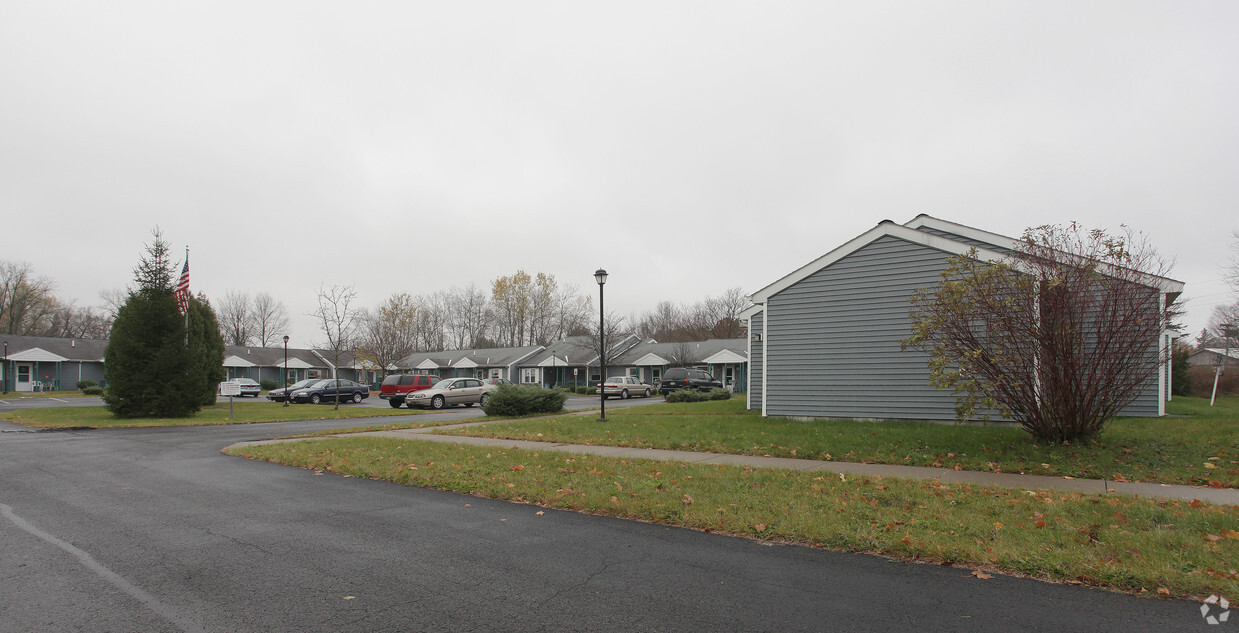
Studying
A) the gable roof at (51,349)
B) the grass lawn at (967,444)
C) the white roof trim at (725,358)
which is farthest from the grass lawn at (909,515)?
the gable roof at (51,349)

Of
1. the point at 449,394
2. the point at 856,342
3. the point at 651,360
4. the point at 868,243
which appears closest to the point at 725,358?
the point at 651,360

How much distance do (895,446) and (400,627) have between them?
886 centimetres

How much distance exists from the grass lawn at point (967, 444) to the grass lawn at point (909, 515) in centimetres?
175

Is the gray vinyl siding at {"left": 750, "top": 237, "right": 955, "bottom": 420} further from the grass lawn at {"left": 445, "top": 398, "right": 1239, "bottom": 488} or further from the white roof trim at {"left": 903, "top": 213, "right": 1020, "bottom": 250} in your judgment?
the white roof trim at {"left": 903, "top": 213, "right": 1020, "bottom": 250}

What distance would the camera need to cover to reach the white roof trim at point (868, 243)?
44.5 feet

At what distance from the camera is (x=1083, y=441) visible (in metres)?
9.86

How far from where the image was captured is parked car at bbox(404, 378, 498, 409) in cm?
2747

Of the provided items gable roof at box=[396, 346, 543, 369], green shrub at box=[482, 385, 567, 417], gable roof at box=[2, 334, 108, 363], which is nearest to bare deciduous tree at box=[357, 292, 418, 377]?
gable roof at box=[396, 346, 543, 369]

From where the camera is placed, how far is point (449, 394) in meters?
28.0

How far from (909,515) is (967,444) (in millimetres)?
5219

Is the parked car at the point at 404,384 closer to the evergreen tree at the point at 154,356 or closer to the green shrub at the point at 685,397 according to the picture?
the evergreen tree at the point at 154,356

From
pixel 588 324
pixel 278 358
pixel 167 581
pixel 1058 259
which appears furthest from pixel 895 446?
pixel 278 358

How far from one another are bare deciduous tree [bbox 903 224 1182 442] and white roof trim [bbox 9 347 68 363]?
2450 inches

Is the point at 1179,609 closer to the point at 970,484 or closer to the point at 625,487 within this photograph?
the point at 970,484
